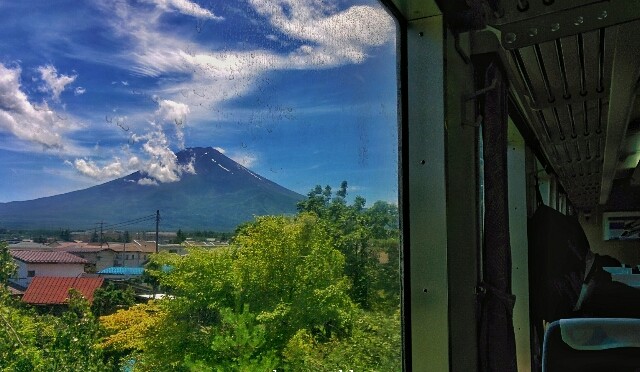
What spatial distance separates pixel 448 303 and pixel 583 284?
1.73 meters

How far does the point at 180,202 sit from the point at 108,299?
136 millimetres

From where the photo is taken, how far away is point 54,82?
20.4 inches

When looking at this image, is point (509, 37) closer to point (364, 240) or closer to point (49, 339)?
point (364, 240)

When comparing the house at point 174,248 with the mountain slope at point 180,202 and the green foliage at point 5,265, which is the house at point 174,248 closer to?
the mountain slope at point 180,202

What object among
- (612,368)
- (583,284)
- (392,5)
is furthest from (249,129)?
(583,284)

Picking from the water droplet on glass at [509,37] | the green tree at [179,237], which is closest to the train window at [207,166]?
the green tree at [179,237]

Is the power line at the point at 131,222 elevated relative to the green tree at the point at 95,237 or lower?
elevated

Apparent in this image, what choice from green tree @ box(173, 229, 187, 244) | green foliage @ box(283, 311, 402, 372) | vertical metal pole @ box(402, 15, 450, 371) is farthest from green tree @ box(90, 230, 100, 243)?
vertical metal pole @ box(402, 15, 450, 371)

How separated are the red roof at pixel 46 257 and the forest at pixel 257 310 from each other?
12mm

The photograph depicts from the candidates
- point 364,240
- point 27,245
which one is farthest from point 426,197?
point 27,245

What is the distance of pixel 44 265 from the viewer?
48cm

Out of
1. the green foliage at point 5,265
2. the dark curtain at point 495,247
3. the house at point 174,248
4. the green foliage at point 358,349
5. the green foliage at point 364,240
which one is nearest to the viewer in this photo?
the green foliage at point 5,265

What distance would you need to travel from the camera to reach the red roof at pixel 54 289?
48cm

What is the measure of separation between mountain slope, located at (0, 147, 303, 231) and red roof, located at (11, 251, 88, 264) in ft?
0.07
